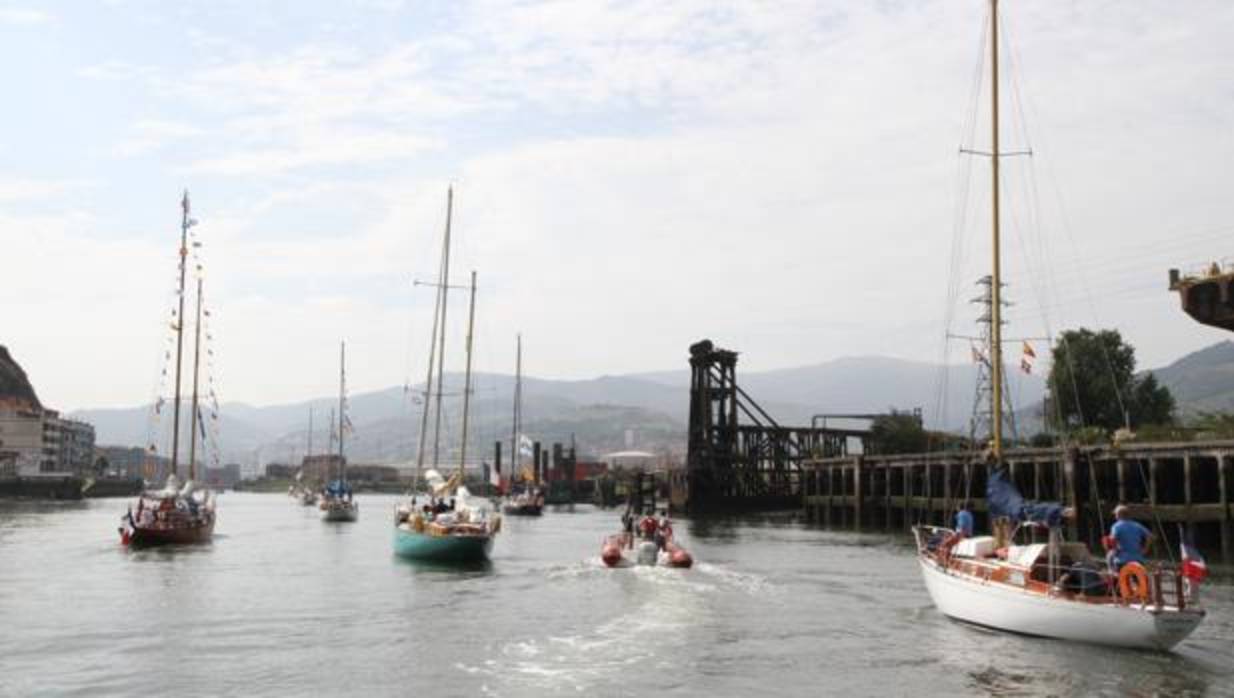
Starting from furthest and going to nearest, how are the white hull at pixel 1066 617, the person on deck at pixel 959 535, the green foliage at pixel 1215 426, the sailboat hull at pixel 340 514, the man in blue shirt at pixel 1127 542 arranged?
the sailboat hull at pixel 340 514, the green foliage at pixel 1215 426, the person on deck at pixel 959 535, the man in blue shirt at pixel 1127 542, the white hull at pixel 1066 617

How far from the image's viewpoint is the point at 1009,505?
106 feet

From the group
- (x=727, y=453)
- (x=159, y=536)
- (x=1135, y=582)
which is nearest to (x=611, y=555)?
(x=1135, y=582)

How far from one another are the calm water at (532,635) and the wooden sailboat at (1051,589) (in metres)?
0.56

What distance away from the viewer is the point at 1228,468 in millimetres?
49500

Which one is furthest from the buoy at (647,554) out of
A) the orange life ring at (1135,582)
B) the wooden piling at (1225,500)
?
the orange life ring at (1135,582)

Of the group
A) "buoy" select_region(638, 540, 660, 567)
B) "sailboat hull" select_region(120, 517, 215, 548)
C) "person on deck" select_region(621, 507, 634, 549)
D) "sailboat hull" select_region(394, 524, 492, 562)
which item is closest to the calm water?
"sailboat hull" select_region(394, 524, 492, 562)

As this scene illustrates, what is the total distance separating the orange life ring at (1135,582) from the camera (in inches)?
1009

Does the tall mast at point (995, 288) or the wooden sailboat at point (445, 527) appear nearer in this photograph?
the tall mast at point (995, 288)

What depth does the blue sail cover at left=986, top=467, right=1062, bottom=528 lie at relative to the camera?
2974 cm

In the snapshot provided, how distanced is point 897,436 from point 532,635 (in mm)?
98222

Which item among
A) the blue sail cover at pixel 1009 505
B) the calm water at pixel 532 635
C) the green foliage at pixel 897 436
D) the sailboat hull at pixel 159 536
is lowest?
the calm water at pixel 532 635

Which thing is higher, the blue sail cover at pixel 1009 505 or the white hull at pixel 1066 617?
the blue sail cover at pixel 1009 505

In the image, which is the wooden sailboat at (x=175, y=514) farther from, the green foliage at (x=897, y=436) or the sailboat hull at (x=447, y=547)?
the green foliage at (x=897, y=436)

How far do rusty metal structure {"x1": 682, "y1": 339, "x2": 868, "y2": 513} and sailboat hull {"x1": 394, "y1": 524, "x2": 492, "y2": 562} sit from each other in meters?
68.6
